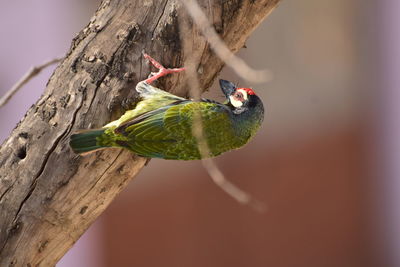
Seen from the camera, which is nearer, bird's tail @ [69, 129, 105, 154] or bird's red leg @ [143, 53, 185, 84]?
bird's tail @ [69, 129, 105, 154]

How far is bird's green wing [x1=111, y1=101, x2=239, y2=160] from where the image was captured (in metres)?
3.35

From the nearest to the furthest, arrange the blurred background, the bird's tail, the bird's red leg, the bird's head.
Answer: the bird's tail, the bird's red leg, the bird's head, the blurred background

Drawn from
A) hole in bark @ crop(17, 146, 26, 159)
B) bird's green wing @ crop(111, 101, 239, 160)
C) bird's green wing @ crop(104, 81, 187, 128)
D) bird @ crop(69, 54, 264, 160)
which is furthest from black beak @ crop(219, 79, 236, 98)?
hole in bark @ crop(17, 146, 26, 159)

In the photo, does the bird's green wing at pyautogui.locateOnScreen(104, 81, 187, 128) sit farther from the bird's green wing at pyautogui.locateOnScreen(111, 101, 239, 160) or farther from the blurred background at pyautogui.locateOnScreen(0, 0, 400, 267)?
the blurred background at pyautogui.locateOnScreen(0, 0, 400, 267)

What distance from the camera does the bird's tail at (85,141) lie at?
3139mm

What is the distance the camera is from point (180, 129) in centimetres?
337

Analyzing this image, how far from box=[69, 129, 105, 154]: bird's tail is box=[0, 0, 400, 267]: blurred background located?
408 centimetres

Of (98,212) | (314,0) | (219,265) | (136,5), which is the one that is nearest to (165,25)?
(136,5)

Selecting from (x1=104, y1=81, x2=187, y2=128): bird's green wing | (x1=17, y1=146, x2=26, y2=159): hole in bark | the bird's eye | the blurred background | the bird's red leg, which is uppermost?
the blurred background

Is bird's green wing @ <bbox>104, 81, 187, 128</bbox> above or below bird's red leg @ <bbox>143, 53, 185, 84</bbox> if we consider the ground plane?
below

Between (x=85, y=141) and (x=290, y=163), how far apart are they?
16.1 ft

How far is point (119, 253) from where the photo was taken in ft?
23.9

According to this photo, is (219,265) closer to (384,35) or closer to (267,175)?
(267,175)

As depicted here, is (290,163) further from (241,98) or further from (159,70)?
(159,70)
